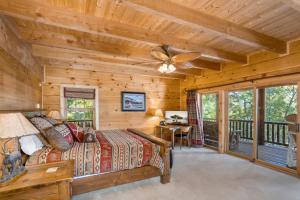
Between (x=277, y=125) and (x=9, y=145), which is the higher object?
(x=9, y=145)

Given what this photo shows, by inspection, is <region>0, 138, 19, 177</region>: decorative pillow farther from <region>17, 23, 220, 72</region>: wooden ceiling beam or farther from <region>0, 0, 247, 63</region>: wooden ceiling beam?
<region>17, 23, 220, 72</region>: wooden ceiling beam

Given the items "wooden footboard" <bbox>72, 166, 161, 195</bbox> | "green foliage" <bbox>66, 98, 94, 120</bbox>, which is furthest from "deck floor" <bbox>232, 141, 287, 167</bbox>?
"green foliage" <bbox>66, 98, 94, 120</bbox>

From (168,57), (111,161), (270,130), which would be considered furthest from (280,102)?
(111,161)

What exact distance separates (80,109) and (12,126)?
357cm

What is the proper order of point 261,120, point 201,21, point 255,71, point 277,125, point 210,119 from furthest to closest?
point 210,119 → point 277,125 → point 261,120 → point 255,71 → point 201,21

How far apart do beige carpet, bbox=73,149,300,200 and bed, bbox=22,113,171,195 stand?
164 millimetres

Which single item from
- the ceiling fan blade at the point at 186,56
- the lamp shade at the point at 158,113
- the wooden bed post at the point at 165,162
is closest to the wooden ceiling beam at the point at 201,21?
the ceiling fan blade at the point at 186,56

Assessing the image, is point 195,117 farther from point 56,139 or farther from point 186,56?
point 56,139

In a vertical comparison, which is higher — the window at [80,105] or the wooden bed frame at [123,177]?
the window at [80,105]

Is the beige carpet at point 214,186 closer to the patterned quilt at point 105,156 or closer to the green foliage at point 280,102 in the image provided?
the patterned quilt at point 105,156

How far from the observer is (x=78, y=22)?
226 centimetres

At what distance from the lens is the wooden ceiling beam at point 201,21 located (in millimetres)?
1895

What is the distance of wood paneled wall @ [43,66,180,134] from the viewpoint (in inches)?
182

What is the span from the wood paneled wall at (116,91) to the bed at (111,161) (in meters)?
2.55
